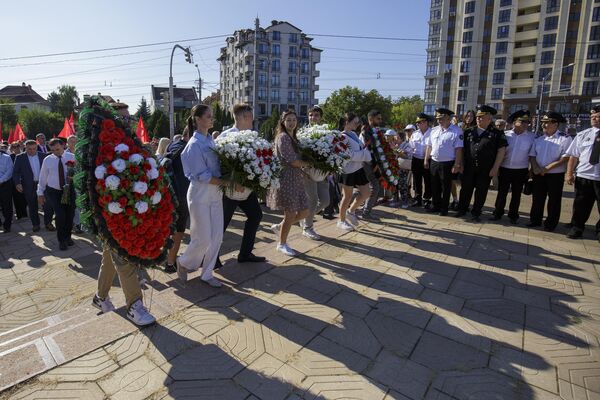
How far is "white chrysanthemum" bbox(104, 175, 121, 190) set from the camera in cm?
287

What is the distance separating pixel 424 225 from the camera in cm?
707

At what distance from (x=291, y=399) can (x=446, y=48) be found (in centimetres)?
7501

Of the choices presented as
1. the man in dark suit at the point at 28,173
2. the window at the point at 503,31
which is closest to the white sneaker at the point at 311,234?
the man in dark suit at the point at 28,173

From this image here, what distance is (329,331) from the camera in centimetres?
316

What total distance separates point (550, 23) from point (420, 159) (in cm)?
6271

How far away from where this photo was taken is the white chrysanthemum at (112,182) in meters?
2.87

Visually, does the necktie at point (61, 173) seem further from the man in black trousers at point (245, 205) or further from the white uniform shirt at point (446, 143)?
the white uniform shirt at point (446, 143)

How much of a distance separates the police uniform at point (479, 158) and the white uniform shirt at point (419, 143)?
1.14m

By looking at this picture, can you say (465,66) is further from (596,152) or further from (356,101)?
(596,152)

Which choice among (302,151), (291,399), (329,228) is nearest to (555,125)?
(329,228)

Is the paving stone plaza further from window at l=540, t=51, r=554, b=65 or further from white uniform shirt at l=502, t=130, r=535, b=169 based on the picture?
window at l=540, t=51, r=554, b=65

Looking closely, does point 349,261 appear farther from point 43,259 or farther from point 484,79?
point 484,79

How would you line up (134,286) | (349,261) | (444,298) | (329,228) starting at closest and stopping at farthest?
(134,286) < (444,298) < (349,261) < (329,228)

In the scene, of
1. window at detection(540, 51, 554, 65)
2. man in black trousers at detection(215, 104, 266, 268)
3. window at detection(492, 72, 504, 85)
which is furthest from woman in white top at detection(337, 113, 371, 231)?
window at detection(492, 72, 504, 85)
